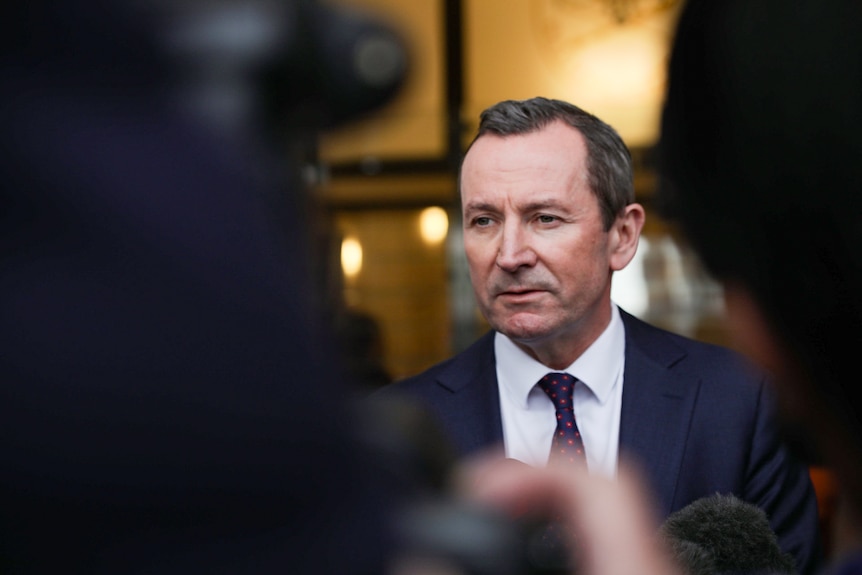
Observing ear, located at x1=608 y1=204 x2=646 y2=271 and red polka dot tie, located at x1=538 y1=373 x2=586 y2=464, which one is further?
ear, located at x1=608 y1=204 x2=646 y2=271

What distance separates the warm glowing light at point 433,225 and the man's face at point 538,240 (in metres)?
3.58

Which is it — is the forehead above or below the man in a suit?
above

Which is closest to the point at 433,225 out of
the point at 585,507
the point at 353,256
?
the point at 353,256

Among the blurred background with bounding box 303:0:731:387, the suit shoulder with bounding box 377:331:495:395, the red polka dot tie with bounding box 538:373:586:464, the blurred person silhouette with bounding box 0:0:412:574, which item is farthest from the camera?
the blurred background with bounding box 303:0:731:387

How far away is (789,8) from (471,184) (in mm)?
1460

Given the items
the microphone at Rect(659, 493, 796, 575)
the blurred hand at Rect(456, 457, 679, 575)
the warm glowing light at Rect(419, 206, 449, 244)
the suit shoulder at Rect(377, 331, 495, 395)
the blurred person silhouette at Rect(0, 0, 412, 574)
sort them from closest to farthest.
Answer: the blurred person silhouette at Rect(0, 0, 412, 574), the blurred hand at Rect(456, 457, 679, 575), the microphone at Rect(659, 493, 796, 575), the suit shoulder at Rect(377, 331, 495, 395), the warm glowing light at Rect(419, 206, 449, 244)

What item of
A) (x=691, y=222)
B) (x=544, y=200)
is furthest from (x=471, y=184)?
(x=691, y=222)

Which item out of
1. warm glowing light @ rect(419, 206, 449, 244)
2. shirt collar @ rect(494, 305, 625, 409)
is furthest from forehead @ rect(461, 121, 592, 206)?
warm glowing light @ rect(419, 206, 449, 244)

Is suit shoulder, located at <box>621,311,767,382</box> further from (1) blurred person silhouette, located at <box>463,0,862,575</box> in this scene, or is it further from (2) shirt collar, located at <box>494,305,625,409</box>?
(1) blurred person silhouette, located at <box>463,0,862,575</box>

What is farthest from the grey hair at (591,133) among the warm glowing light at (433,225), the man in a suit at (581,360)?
the warm glowing light at (433,225)

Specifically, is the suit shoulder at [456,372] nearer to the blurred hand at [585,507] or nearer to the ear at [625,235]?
the ear at [625,235]

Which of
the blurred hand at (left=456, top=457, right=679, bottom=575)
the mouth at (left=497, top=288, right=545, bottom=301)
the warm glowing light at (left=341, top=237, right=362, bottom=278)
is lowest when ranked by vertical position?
the warm glowing light at (left=341, top=237, right=362, bottom=278)

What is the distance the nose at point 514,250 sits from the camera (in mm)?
1924

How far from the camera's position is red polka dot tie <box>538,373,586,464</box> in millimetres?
1902
